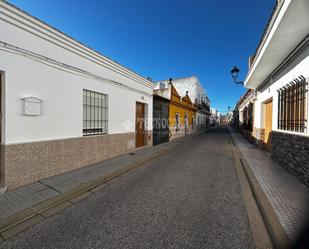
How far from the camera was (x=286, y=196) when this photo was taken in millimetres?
3340

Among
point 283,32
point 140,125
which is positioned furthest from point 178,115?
point 283,32

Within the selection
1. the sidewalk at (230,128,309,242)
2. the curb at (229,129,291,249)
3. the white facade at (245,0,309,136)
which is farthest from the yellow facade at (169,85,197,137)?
the curb at (229,129,291,249)

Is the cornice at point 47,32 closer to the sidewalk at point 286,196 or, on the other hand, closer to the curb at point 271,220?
the curb at point 271,220

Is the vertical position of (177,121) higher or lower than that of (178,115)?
lower

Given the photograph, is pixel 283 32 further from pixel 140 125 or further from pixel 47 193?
pixel 140 125

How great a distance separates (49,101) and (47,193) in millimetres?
2314

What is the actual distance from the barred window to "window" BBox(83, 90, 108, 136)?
6.23 meters

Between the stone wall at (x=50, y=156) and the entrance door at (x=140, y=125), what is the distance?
7.14 feet

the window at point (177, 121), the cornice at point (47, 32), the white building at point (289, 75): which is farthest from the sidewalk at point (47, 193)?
the window at point (177, 121)

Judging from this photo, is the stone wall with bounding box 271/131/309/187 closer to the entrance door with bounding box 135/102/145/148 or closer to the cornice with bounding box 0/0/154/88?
the entrance door with bounding box 135/102/145/148

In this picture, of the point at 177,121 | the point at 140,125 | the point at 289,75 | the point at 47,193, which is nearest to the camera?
the point at 47,193

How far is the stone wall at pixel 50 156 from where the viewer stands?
11.6 ft

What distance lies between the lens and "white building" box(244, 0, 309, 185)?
11.2ft

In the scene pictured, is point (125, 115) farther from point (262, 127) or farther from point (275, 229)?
point (262, 127)
